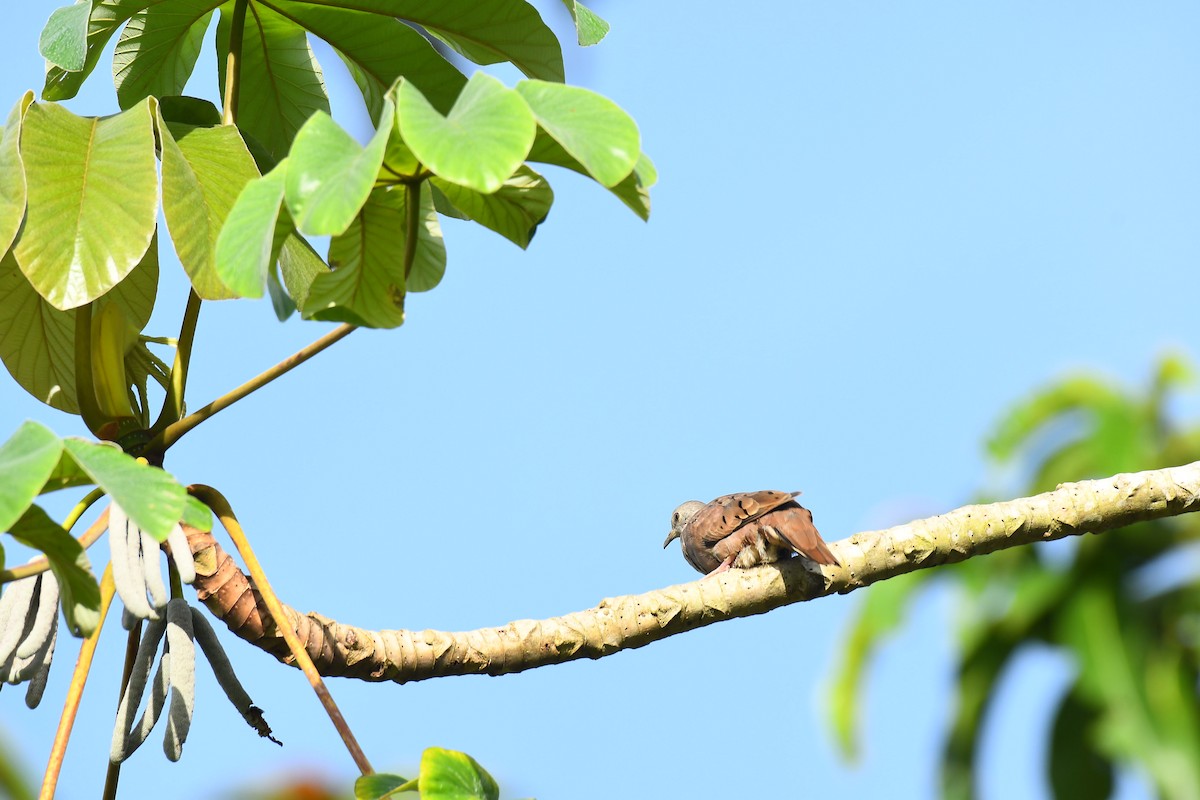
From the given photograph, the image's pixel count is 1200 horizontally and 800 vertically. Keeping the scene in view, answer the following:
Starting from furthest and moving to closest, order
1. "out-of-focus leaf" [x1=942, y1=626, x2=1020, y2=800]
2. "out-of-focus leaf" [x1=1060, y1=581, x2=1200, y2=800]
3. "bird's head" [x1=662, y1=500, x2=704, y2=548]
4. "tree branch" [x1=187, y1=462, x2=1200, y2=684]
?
"out-of-focus leaf" [x1=942, y1=626, x2=1020, y2=800], "out-of-focus leaf" [x1=1060, y1=581, x2=1200, y2=800], "bird's head" [x1=662, y1=500, x2=704, y2=548], "tree branch" [x1=187, y1=462, x2=1200, y2=684]

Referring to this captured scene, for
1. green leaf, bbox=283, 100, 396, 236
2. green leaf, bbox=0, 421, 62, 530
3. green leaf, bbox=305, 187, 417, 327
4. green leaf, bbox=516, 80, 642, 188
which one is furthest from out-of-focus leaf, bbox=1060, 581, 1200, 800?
green leaf, bbox=0, 421, 62, 530

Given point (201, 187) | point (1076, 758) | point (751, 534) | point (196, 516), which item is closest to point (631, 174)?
point (196, 516)

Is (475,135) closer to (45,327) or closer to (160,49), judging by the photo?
(45,327)

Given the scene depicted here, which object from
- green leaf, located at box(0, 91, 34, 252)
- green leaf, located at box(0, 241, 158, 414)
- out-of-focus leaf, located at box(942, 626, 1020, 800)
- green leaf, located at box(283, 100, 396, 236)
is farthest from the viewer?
out-of-focus leaf, located at box(942, 626, 1020, 800)

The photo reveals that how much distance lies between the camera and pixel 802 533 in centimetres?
317

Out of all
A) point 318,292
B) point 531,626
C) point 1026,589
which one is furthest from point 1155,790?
point 318,292

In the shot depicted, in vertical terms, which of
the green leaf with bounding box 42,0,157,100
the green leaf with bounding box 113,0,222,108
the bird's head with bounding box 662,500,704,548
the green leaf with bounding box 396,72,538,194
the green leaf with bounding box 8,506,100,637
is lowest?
the green leaf with bounding box 8,506,100,637

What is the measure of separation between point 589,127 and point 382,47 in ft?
4.69

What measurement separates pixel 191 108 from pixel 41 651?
5.04 feet

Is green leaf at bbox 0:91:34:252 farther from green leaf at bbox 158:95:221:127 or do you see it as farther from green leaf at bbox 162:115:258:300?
green leaf at bbox 158:95:221:127

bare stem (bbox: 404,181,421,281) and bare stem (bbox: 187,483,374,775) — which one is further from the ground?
bare stem (bbox: 404,181,421,281)

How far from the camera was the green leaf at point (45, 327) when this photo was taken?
9.82 ft

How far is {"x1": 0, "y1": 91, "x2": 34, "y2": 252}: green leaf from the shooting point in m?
2.44

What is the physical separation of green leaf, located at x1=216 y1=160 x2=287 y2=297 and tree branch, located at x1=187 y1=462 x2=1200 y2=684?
2.49 feet
